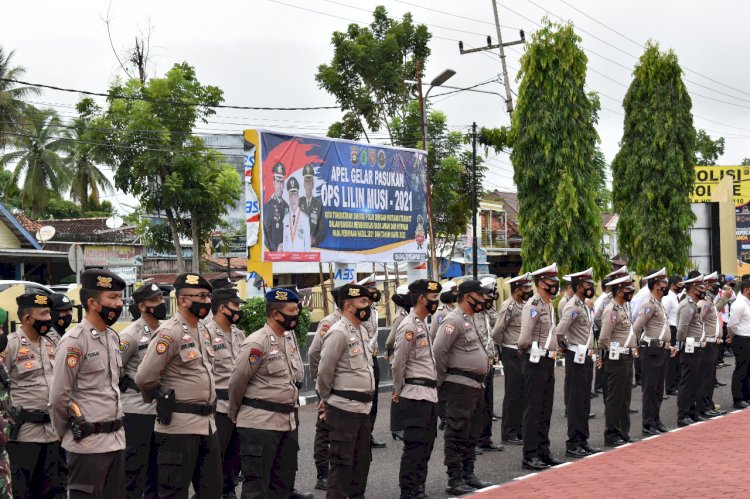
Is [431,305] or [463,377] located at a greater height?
[431,305]

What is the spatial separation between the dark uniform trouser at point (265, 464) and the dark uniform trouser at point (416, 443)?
5.79 feet

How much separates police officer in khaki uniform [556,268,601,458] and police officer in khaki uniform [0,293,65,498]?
6.16 meters

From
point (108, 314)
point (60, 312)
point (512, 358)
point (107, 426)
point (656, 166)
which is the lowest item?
point (512, 358)

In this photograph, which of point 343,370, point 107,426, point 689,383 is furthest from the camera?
point 689,383

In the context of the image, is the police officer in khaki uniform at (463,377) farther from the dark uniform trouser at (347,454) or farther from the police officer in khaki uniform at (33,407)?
the police officer in khaki uniform at (33,407)

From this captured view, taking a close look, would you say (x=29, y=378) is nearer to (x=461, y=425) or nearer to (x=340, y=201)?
(x=461, y=425)

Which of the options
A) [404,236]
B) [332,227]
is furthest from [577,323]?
[404,236]

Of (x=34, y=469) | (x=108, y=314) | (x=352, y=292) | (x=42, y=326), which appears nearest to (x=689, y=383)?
(x=352, y=292)

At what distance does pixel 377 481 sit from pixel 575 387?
2.99 metres

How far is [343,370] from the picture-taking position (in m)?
9.13

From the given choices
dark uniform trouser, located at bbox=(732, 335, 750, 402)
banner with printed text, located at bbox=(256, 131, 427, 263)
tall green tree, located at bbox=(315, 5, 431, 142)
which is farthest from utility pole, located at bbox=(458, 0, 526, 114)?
dark uniform trouser, located at bbox=(732, 335, 750, 402)

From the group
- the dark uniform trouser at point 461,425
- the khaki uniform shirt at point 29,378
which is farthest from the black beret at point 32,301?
the dark uniform trouser at point 461,425

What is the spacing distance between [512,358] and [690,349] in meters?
3.28

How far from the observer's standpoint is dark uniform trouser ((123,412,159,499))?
355 inches
